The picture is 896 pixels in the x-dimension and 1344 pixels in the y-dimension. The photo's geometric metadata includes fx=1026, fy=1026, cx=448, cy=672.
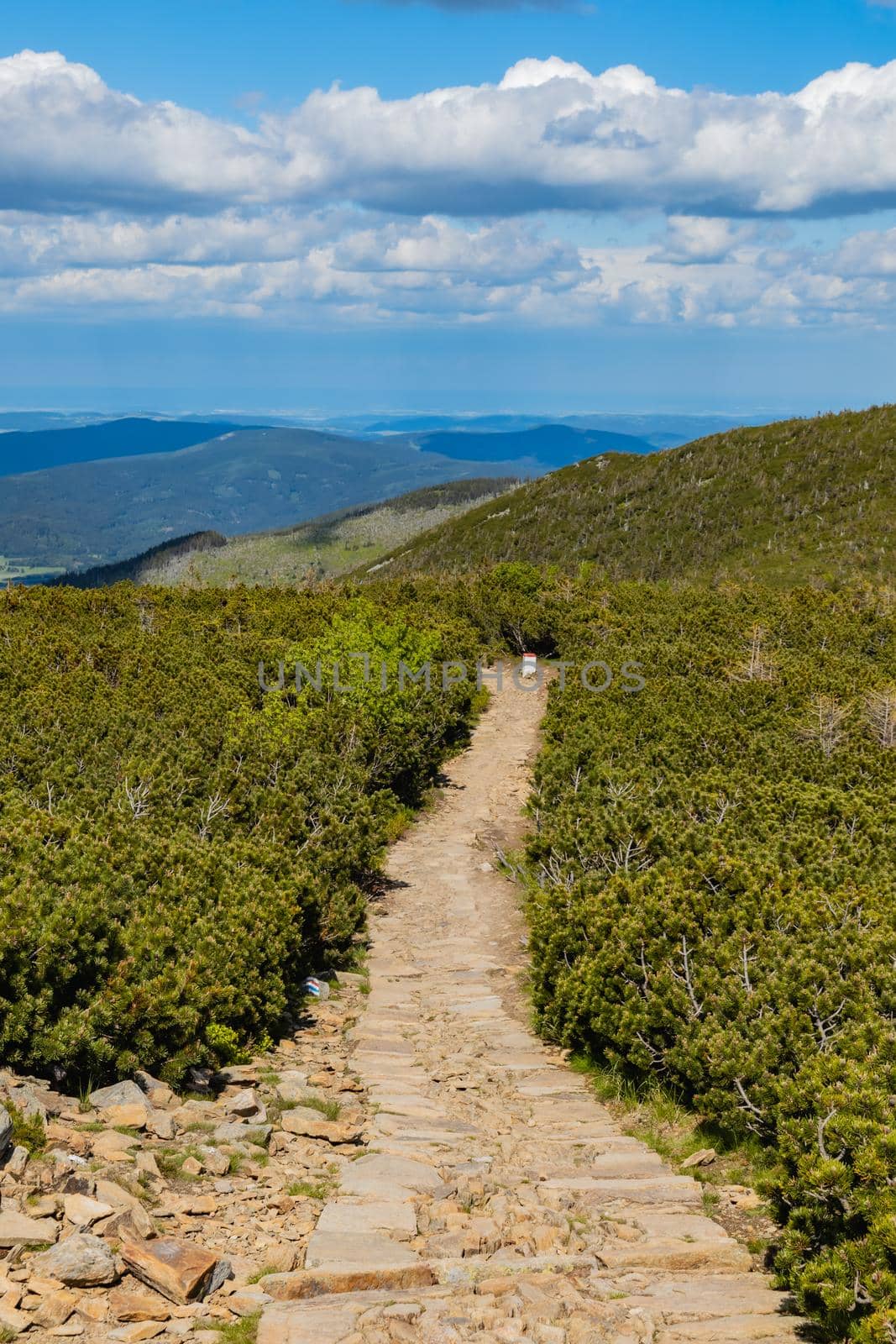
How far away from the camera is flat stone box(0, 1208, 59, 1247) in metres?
6.52

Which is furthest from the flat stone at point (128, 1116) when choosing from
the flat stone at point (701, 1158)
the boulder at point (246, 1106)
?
the flat stone at point (701, 1158)

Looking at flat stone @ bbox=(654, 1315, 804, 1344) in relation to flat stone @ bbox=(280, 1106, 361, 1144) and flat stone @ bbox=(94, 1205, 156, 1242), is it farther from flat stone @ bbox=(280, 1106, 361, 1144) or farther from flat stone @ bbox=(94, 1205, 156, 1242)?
flat stone @ bbox=(280, 1106, 361, 1144)

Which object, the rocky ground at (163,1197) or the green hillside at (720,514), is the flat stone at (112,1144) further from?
the green hillside at (720,514)

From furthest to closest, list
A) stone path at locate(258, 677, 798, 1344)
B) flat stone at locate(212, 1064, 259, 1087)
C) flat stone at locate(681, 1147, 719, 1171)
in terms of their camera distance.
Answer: flat stone at locate(212, 1064, 259, 1087) < flat stone at locate(681, 1147, 719, 1171) < stone path at locate(258, 677, 798, 1344)

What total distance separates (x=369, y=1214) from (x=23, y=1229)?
2577 millimetres

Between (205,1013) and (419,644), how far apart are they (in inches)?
726

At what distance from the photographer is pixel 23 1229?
6.61 metres

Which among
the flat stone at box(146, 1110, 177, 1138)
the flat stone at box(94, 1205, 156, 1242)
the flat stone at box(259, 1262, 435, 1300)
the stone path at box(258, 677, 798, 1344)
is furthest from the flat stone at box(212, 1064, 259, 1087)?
the flat stone at box(259, 1262, 435, 1300)

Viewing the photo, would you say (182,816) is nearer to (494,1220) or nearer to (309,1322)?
(494,1220)

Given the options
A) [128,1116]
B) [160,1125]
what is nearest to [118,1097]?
[128,1116]

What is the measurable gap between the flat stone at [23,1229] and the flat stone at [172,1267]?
51 centimetres

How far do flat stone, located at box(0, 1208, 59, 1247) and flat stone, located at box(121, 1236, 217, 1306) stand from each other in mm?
508

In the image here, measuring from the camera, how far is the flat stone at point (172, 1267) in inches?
251

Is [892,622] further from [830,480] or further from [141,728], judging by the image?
[830,480]
